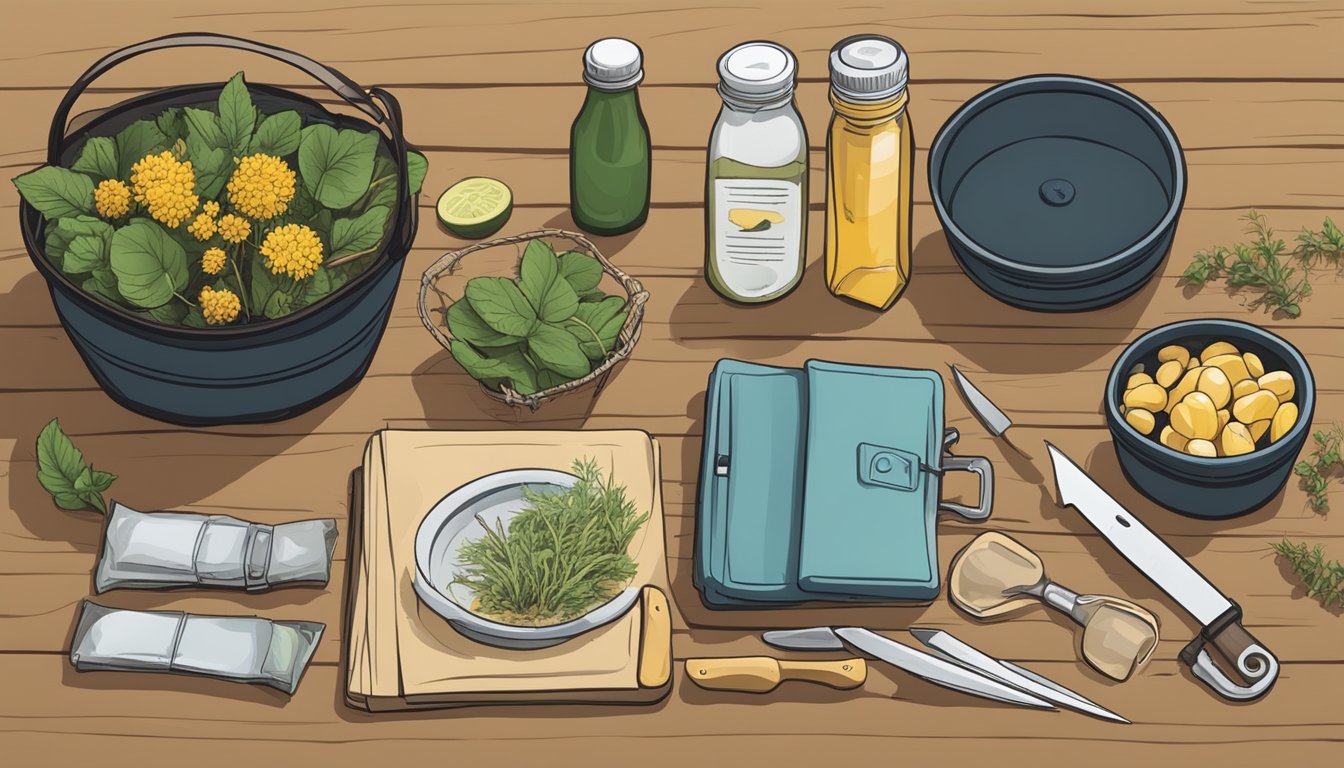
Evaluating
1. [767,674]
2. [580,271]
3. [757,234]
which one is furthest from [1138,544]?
[580,271]

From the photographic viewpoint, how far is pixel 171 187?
1.60 metres

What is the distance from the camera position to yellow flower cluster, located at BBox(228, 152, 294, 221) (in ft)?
5.30

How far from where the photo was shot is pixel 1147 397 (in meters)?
1.69

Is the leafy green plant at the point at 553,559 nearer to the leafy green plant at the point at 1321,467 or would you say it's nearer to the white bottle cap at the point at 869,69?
the white bottle cap at the point at 869,69

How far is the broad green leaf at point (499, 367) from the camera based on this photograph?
1721mm

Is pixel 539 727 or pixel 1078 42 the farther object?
pixel 1078 42

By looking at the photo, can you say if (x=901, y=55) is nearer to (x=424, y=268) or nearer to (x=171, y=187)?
(x=424, y=268)

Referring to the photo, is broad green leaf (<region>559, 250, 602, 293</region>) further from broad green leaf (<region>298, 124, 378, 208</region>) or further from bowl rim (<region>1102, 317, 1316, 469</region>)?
bowl rim (<region>1102, 317, 1316, 469</region>)

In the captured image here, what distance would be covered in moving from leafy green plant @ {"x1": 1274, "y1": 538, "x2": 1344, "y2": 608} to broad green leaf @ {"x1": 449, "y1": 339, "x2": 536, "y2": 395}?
0.67 m

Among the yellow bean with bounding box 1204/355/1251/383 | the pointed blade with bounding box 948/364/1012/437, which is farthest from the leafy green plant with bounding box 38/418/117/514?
the yellow bean with bounding box 1204/355/1251/383

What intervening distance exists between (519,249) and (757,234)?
243 millimetres

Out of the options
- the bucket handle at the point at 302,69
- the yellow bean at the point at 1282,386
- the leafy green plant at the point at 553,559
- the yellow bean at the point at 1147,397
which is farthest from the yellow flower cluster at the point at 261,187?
the yellow bean at the point at 1282,386

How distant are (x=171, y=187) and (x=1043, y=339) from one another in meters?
0.81

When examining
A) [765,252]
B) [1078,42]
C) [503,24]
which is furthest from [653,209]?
[1078,42]
